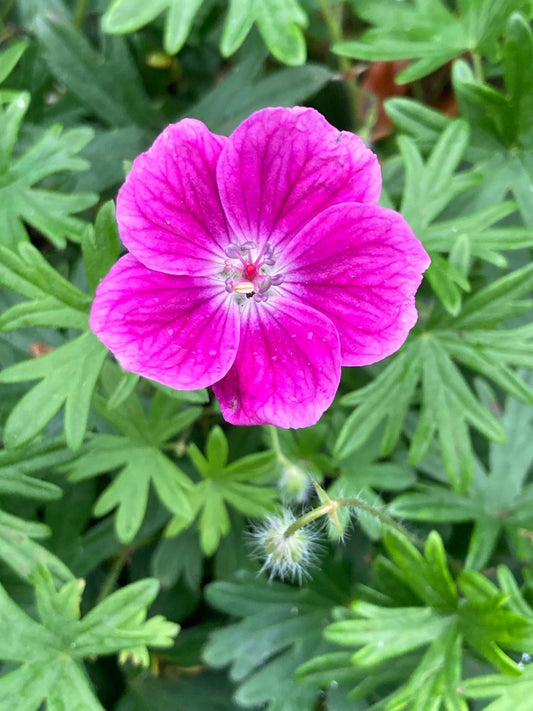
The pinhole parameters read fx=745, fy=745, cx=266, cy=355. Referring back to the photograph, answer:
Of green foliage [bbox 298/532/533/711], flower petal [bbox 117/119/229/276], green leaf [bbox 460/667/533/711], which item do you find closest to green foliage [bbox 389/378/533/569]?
green foliage [bbox 298/532/533/711]

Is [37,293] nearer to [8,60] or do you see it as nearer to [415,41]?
[8,60]

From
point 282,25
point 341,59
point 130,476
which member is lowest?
point 130,476

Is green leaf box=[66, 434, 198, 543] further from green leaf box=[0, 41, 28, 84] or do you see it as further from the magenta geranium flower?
green leaf box=[0, 41, 28, 84]

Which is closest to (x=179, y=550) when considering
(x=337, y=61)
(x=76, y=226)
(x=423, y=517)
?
(x=423, y=517)

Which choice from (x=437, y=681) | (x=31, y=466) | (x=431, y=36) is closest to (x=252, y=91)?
(x=431, y=36)

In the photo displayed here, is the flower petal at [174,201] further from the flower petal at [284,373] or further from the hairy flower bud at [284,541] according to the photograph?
the hairy flower bud at [284,541]

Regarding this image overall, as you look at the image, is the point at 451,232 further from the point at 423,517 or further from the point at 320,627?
the point at 320,627

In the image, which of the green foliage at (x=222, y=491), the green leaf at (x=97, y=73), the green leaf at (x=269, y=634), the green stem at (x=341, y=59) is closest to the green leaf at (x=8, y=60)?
the green leaf at (x=97, y=73)
